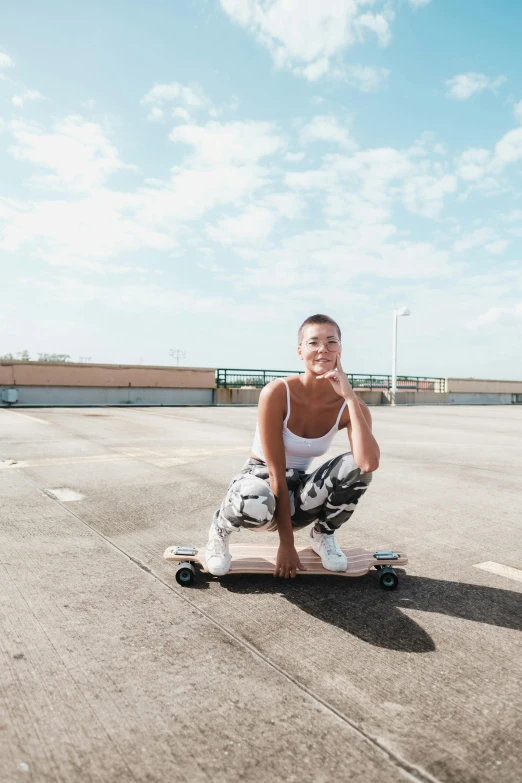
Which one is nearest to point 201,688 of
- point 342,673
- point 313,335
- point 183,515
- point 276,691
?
point 276,691

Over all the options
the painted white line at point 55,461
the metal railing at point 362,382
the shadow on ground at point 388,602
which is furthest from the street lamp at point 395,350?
the shadow on ground at point 388,602

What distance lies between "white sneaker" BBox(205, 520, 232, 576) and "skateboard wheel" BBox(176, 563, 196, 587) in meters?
0.11

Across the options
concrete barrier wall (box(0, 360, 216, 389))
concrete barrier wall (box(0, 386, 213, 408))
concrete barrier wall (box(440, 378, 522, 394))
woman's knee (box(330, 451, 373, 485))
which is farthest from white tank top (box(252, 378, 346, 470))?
concrete barrier wall (box(440, 378, 522, 394))

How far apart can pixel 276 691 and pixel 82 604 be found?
4.20 feet

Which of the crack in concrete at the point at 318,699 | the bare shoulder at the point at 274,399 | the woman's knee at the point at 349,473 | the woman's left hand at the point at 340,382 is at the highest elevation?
the woman's left hand at the point at 340,382

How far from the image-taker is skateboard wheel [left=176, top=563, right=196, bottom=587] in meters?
3.19

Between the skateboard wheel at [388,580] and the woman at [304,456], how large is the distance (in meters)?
0.23

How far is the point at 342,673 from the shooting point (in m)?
2.27

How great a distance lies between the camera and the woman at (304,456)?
3.00 m

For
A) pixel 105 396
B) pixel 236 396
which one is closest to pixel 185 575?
pixel 105 396

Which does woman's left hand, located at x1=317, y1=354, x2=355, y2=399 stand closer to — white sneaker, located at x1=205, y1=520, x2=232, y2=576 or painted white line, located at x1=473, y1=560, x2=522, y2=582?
white sneaker, located at x1=205, y1=520, x2=232, y2=576

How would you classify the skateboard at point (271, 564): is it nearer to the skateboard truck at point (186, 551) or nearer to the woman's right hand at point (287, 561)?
the skateboard truck at point (186, 551)

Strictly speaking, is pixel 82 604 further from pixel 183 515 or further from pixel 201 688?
pixel 183 515

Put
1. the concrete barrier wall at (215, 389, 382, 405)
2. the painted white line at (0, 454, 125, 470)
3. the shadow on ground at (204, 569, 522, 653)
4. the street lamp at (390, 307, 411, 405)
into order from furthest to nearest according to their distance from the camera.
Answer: the street lamp at (390, 307, 411, 405)
the concrete barrier wall at (215, 389, 382, 405)
the painted white line at (0, 454, 125, 470)
the shadow on ground at (204, 569, 522, 653)
